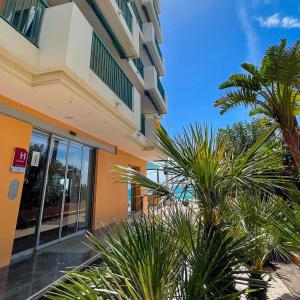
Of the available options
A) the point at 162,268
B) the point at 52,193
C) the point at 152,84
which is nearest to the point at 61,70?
the point at 52,193

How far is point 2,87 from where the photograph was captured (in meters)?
4.77

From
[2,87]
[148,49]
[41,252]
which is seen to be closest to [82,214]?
[41,252]

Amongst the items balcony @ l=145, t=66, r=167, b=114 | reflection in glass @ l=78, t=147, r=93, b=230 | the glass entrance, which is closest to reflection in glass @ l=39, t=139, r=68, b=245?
the glass entrance

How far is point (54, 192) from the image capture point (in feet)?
23.1

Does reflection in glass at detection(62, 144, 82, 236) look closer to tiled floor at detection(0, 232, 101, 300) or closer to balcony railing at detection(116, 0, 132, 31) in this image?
tiled floor at detection(0, 232, 101, 300)

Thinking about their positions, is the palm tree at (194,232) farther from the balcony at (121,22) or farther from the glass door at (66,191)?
the balcony at (121,22)

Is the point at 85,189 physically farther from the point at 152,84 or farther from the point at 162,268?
the point at 162,268

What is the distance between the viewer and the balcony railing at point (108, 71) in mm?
6172

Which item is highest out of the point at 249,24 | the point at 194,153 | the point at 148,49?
the point at 148,49

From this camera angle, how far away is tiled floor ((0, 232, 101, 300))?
12.8 ft

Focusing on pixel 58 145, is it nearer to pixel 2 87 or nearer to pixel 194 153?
pixel 2 87

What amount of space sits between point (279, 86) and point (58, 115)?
608 cm

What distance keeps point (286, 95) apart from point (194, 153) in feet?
12.2

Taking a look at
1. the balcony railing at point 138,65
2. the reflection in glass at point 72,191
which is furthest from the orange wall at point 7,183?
the balcony railing at point 138,65
